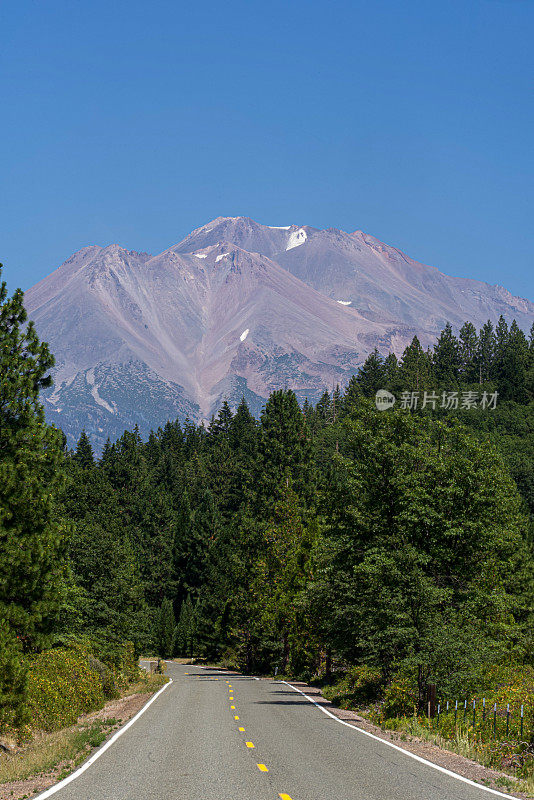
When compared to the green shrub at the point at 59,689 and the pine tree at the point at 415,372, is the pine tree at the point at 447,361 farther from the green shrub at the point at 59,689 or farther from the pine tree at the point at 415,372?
the green shrub at the point at 59,689

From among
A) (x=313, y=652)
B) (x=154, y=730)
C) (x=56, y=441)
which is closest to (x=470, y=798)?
(x=154, y=730)

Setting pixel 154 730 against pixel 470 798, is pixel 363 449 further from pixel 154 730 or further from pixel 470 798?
pixel 470 798

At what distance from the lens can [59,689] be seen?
2369 cm

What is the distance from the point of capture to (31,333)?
24609 millimetres

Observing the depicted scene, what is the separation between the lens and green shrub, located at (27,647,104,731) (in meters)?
21.9

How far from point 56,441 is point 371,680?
1574 cm

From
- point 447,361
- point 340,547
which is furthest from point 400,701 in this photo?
point 447,361

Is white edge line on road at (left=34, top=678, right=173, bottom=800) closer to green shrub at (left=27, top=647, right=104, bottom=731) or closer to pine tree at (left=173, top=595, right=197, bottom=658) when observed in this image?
green shrub at (left=27, top=647, right=104, bottom=731)

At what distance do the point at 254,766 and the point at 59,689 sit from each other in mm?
11785

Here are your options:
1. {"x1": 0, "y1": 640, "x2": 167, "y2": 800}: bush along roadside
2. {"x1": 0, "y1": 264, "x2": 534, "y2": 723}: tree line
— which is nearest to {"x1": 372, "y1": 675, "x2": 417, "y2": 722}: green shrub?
{"x1": 0, "y1": 264, "x2": 534, "y2": 723}: tree line

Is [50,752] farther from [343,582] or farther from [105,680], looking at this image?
[343,582]

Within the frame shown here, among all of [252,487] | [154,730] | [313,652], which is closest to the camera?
[154,730]

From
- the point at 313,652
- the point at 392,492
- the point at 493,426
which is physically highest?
the point at 493,426

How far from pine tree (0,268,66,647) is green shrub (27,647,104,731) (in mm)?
1221
